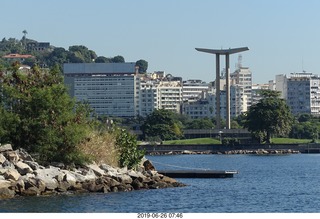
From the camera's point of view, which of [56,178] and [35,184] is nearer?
[35,184]

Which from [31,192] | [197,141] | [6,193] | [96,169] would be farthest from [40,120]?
[197,141]

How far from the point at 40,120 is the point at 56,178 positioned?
5.72m

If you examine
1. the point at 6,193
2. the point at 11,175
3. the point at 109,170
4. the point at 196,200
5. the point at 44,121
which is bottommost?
the point at 196,200

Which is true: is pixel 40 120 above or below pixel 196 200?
above

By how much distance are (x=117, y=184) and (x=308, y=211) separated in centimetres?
1151

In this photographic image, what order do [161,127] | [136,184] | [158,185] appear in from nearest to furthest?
[136,184] < [158,185] < [161,127]

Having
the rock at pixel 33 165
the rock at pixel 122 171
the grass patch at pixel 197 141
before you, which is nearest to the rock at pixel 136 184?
the rock at pixel 122 171

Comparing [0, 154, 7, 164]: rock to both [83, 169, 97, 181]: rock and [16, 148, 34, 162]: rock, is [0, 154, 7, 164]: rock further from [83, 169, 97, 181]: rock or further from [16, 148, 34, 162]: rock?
[83, 169, 97, 181]: rock

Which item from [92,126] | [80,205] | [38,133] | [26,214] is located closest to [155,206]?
[80,205]

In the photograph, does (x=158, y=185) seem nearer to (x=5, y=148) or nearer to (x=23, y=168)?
(x=5, y=148)

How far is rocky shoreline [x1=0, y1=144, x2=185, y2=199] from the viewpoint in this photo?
A: 51188 millimetres

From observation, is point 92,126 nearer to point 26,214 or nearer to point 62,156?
point 62,156

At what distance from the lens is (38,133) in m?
58.7

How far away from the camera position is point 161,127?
16425cm
